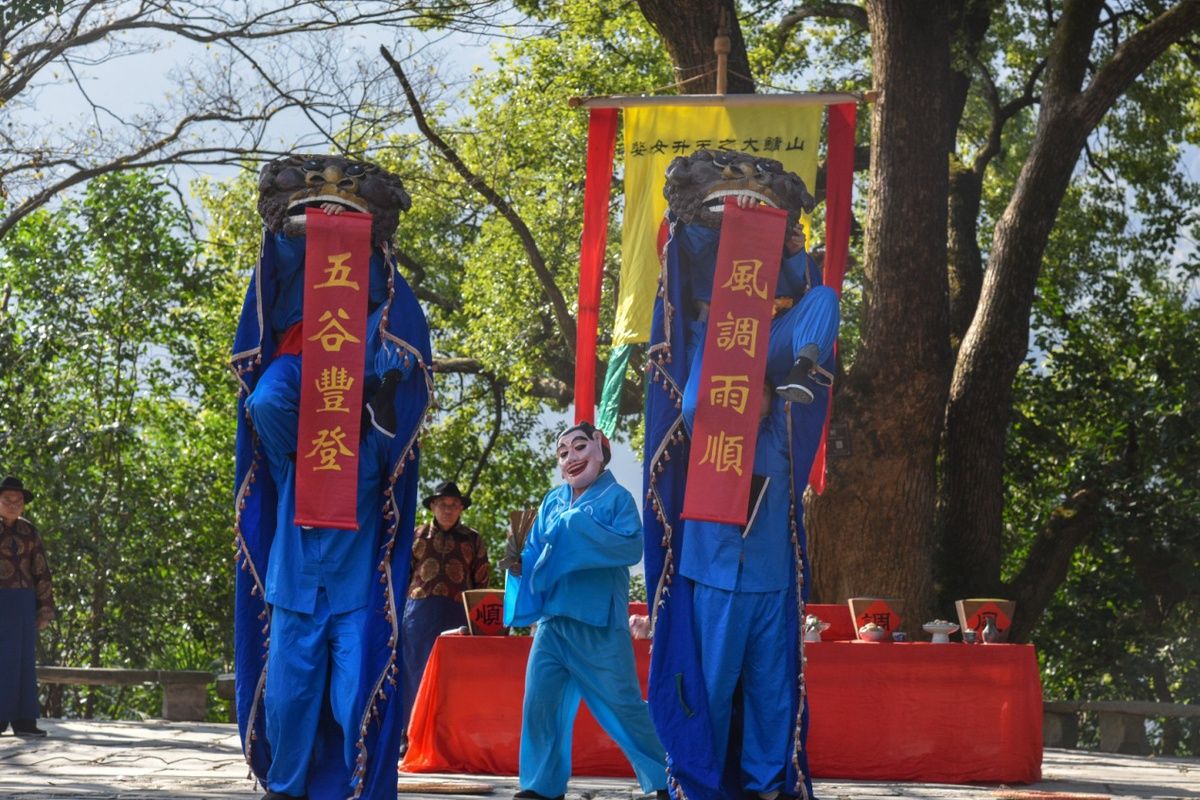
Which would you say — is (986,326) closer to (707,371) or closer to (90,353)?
(707,371)

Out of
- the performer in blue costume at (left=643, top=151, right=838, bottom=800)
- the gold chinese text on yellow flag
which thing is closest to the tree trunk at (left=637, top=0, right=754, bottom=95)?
the gold chinese text on yellow flag

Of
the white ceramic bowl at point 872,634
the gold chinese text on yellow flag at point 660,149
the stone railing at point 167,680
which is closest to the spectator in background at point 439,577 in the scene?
the gold chinese text on yellow flag at point 660,149

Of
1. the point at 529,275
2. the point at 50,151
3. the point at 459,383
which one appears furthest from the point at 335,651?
the point at 459,383

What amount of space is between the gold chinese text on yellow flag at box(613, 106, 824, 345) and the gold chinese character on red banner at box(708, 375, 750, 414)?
3536 millimetres

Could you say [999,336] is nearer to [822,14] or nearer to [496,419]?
[822,14]

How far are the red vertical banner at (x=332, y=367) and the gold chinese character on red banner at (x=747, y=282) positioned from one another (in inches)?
48.1

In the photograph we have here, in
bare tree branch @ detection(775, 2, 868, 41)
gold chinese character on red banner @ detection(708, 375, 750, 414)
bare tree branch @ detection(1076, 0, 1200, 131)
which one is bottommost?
gold chinese character on red banner @ detection(708, 375, 750, 414)

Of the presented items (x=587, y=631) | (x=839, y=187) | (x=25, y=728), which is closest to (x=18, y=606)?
(x=25, y=728)

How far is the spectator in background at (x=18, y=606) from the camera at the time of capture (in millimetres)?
10344

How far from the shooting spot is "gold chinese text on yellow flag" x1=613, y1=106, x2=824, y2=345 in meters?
9.38

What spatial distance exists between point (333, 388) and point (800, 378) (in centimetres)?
152

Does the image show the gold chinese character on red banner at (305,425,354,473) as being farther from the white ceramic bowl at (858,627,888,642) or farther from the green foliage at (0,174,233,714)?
the green foliage at (0,174,233,714)

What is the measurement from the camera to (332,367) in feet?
17.9

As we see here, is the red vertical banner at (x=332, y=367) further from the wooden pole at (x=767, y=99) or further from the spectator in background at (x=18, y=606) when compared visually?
the spectator in background at (x=18, y=606)
